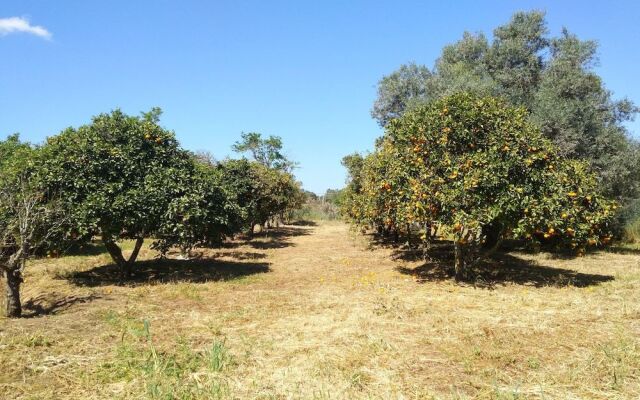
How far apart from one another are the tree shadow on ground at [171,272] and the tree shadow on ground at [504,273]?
6970 mm

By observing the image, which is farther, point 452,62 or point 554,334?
point 452,62

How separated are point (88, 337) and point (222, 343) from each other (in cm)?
286

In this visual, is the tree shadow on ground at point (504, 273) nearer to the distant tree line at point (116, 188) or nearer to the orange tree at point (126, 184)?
the distant tree line at point (116, 188)

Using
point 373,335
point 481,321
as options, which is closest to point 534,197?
point 481,321

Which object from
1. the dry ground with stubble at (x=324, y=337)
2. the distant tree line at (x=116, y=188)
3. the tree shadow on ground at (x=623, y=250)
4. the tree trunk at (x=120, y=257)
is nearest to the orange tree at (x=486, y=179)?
the dry ground with stubble at (x=324, y=337)

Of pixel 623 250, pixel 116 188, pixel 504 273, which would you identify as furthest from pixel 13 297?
pixel 623 250

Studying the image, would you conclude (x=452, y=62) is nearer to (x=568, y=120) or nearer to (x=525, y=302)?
(x=568, y=120)

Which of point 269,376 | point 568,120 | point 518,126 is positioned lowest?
point 269,376

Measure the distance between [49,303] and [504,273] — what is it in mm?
15780

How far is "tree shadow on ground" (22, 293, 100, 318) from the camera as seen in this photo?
10.7 meters

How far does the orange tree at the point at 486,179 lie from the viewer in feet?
39.5

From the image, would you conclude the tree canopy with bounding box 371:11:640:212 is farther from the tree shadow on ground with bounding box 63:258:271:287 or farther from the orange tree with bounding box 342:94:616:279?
the tree shadow on ground with bounding box 63:258:271:287

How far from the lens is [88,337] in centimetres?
849

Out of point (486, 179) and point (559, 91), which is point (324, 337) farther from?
point (559, 91)
